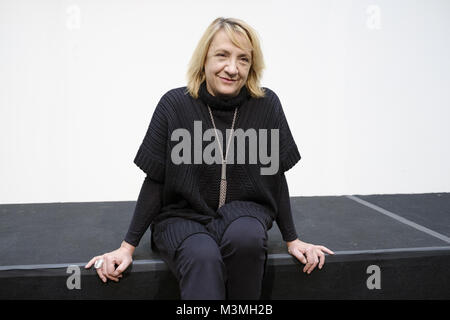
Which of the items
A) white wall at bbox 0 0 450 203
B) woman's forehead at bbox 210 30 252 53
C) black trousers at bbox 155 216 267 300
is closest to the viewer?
black trousers at bbox 155 216 267 300

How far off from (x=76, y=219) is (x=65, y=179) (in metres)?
0.40

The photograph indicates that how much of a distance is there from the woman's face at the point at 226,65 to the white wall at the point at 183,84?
2.66 feet

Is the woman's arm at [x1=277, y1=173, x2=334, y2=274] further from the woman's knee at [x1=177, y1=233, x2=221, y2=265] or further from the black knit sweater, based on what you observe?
the woman's knee at [x1=177, y1=233, x2=221, y2=265]

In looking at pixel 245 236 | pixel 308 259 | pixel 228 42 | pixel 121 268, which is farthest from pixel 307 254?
pixel 228 42

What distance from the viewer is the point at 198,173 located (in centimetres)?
109

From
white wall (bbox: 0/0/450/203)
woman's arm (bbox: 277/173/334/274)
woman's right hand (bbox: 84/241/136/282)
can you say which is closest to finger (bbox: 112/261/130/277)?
woman's right hand (bbox: 84/241/136/282)

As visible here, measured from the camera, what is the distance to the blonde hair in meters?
1.04

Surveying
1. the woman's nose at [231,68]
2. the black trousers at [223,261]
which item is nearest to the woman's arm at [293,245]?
the black trousers at [223,261]

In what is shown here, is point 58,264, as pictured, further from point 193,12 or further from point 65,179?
point 193,12

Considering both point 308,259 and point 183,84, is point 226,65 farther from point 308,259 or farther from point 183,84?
point 183,84

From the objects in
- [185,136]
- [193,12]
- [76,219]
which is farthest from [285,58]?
[76,219]

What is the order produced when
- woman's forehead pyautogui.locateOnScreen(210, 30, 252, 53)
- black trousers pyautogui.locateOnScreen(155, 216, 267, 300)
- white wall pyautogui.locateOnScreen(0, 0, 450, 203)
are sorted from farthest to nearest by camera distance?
white wall pyautogui.locateOnScreen(0, 0, 450, 203), woman's forehead pyautogui.locateOnScreen(210, 30, 252, 53), black trousers pyautogui.locateOnScreen(155, 216, 267, 300)

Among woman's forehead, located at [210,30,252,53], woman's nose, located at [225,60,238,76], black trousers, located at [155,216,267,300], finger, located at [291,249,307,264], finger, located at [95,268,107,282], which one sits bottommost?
finger, located at [95,268,107,282]

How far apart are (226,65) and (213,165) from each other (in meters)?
0.27
